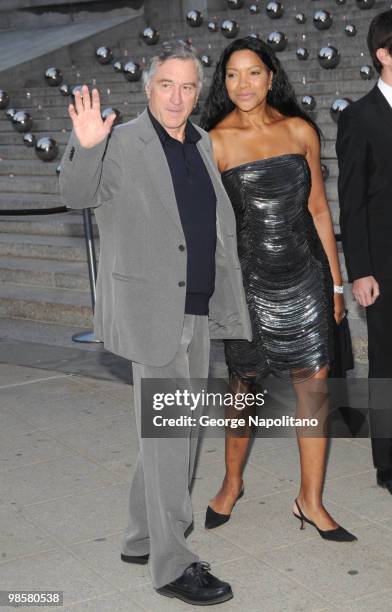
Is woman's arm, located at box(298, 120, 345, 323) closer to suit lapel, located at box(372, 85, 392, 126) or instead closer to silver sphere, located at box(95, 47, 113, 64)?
suit lapel, located at box(372, 85, 392, 126)

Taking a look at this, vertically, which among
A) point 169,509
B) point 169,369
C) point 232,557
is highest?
point 169,369

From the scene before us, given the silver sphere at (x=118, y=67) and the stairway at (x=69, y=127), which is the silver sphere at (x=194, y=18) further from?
the silver sphere at (x=118, y=67)

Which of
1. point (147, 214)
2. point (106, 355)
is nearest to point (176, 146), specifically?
point (147, 214)

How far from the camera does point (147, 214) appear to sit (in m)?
3.75

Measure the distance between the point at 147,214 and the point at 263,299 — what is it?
88 centimetres

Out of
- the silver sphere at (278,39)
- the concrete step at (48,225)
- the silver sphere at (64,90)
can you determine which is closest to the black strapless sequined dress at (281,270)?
the concrete step at (48,225)

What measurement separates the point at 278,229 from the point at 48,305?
17.5ft

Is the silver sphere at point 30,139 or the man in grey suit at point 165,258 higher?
the silver sphere at point 30,139

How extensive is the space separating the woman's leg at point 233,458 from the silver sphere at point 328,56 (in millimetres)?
7340

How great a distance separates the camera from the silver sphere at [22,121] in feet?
42.0

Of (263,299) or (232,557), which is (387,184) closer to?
(263,299)

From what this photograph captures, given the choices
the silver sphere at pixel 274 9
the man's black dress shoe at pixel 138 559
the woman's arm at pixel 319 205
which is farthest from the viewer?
the silver sphere at pixel 274 9

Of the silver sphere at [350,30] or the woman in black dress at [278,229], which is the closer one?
the woman in black dress at [278,229]

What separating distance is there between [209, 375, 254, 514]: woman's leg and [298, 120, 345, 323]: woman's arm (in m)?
0.54
